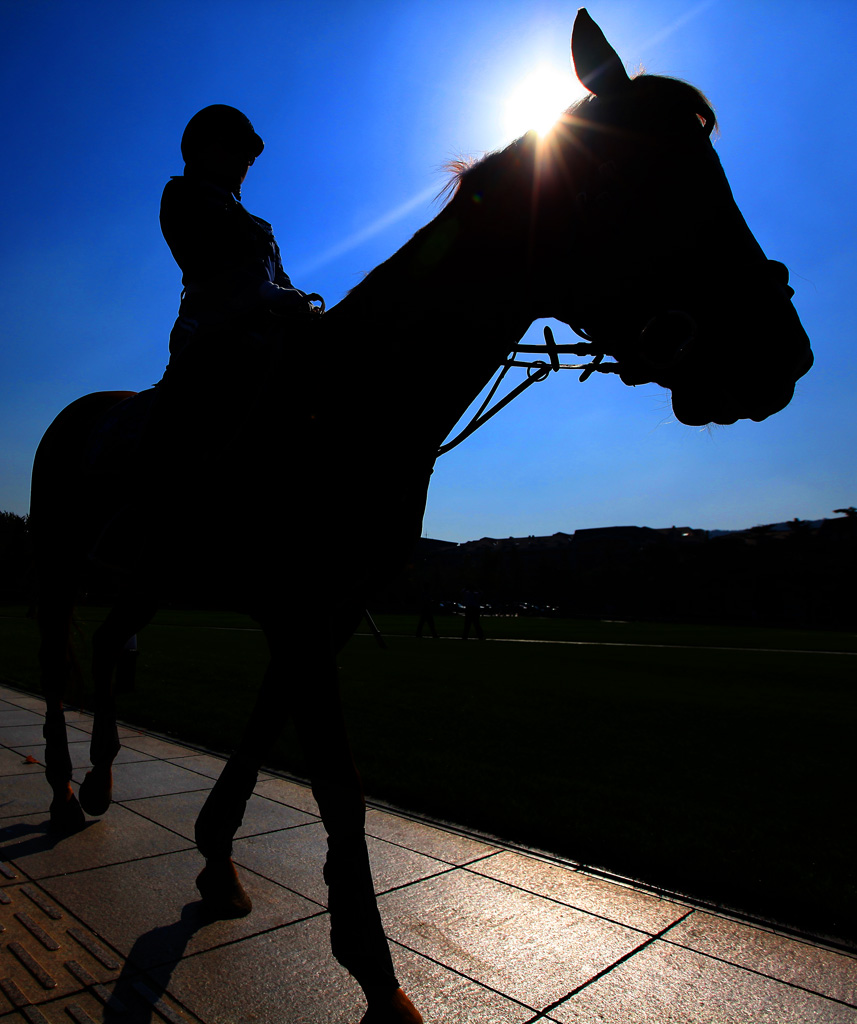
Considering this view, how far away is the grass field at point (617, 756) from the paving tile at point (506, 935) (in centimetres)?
76

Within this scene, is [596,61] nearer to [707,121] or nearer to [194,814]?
[707,121]

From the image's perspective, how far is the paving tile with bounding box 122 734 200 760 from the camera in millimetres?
6105

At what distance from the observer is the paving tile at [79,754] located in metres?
5.70

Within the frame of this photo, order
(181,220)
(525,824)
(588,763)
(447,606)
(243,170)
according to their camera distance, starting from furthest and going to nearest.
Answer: (447,606) < (588,763) < (525,824) < (243,170) < (181,220)

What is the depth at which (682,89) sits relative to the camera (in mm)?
2381

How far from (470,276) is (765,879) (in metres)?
3.45

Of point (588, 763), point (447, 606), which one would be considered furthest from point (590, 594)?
point (588, 763)

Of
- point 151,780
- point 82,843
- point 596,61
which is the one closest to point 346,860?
point 82,843

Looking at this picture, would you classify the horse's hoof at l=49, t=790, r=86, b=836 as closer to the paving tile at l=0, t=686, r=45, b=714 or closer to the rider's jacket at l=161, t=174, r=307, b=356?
the rider's jacket at l=161, t=174, r=307, b=356

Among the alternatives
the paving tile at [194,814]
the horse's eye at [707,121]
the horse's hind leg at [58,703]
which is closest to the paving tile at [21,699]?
the paving tile at [194,814]

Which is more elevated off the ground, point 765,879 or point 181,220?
point 181,220

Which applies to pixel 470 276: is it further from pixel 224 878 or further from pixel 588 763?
pixel 588 763

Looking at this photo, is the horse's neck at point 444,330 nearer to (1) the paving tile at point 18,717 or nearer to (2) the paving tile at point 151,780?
(2) the paving tile at point 151,780

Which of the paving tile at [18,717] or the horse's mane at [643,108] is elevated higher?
the horse's mane at [643,108]
